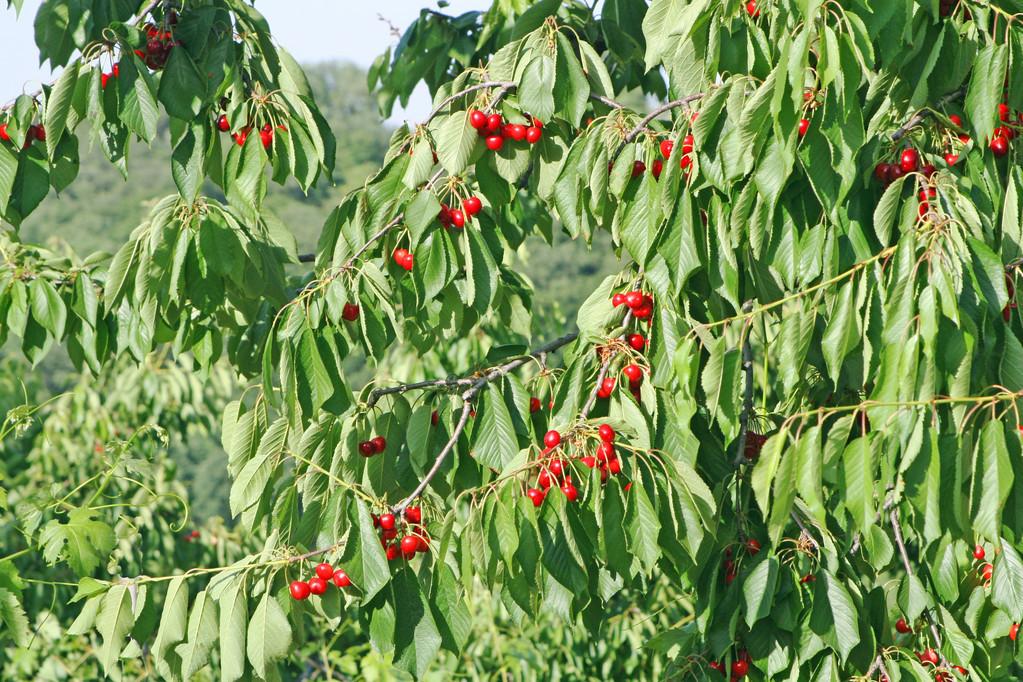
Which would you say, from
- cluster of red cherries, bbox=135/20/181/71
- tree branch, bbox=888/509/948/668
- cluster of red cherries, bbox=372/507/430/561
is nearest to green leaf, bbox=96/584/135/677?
cluster of red cherries, bbox=372/507/430/561

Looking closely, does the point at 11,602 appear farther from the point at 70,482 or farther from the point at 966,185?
the point at 70,482

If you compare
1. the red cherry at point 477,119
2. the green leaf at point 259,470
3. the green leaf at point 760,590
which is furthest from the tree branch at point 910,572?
the green leaf at point 259,470

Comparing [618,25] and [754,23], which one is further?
[618,25]

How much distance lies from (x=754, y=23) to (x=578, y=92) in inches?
16.0

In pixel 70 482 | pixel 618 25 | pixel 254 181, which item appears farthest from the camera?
pixel 70 482

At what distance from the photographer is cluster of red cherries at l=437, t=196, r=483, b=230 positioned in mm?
2168

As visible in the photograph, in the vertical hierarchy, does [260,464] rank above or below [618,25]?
below

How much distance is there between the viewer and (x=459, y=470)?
241cm

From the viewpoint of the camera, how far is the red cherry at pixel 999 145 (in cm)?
195

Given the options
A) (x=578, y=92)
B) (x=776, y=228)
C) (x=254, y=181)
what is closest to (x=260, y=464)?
(x=254, y=181)

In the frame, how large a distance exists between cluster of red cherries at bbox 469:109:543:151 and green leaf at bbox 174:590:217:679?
988 millimetres

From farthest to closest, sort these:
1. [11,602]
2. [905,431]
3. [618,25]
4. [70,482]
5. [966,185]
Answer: [70,482] → [618,25] → [11,602] → [966,185] → [905,431]

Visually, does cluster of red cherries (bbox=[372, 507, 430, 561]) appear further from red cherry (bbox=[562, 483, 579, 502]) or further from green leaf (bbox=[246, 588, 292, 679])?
red cherry (bbox=[562, 483, 579, 502])

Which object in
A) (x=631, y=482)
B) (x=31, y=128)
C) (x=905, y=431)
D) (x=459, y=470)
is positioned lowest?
(x=459, y=470)
